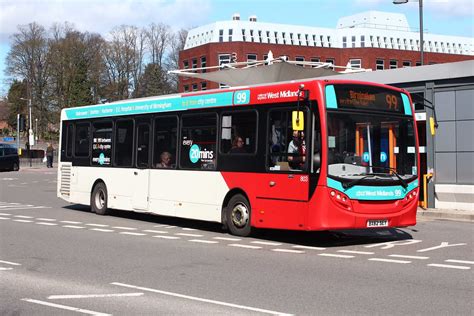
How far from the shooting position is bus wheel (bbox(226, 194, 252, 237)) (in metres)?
12.9

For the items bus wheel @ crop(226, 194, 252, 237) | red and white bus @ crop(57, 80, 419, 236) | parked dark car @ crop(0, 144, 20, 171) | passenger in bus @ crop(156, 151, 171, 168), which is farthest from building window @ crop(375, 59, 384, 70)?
bus wheel @ crop(226, 194, 252, 237)

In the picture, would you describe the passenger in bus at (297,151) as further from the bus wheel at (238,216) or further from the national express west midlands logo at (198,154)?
the national express west midlands logo at (198,154)

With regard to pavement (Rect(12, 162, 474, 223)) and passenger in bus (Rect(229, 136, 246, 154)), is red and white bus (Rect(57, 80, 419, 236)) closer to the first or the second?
passenger in bus (Rect(229, 136, 246, 154))

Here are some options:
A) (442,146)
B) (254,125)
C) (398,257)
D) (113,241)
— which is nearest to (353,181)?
(398,257)

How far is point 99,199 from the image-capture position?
57.8 feet

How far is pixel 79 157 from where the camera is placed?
18.4m

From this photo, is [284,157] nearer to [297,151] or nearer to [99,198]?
[297,151]

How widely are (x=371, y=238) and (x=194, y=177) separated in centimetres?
390

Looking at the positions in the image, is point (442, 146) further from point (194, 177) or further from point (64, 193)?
point (64, 193)

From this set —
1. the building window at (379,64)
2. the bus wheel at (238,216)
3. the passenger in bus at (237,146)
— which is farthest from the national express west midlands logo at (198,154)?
the building window at (379,64)

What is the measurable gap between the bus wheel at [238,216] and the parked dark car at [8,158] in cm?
3727

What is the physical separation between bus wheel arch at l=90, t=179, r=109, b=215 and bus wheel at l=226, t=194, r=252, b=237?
519cm

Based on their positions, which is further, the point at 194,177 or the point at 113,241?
the point at 194,177

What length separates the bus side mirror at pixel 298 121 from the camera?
11164mm
